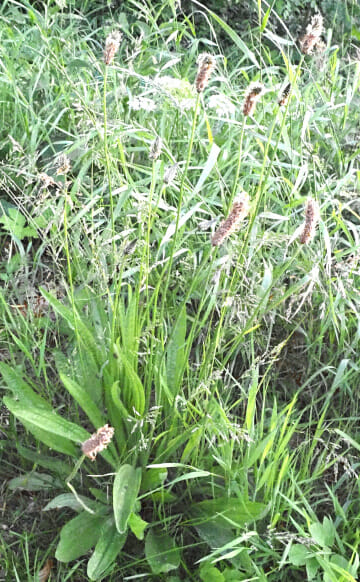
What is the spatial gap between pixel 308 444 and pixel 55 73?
1854 millimetres

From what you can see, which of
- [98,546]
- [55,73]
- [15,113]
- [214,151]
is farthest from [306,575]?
[55,73]

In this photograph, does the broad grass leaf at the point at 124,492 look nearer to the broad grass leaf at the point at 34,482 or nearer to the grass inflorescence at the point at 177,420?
the grass inflorescence at the point at 177,420

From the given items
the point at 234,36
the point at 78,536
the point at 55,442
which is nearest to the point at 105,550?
the point at 78,536

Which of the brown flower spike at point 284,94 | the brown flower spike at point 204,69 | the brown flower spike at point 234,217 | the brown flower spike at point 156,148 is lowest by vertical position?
→ the brown flower spike at point 234,217

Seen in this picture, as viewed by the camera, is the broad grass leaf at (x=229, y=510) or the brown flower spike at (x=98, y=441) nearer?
the brown flower spike at (x=98, y=441)

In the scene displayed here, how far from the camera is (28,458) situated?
5.01 feet

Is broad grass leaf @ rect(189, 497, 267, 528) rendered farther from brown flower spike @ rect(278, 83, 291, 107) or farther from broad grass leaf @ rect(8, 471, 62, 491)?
brown flower spike @ rect(278, 83, 291, 107)

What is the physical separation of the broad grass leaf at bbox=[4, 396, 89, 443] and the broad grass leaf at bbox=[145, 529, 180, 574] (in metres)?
0.28

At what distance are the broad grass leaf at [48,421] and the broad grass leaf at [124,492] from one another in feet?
0.39

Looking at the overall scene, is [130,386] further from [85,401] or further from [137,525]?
[137,525]

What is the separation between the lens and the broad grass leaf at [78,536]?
4.47 feet

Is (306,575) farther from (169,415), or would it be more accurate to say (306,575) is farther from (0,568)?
(0,568)

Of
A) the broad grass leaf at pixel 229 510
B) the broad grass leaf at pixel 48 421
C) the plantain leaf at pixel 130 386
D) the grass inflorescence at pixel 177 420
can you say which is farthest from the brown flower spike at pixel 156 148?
the broad grass leaf at pixel 229 510

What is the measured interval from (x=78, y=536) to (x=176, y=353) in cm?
47
